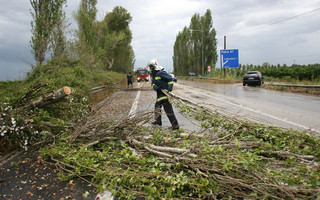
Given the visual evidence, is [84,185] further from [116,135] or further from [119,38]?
[119,38]

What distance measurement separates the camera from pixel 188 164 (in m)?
3.09

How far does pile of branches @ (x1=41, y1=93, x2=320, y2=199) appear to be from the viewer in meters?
2.64

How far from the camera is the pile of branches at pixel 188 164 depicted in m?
2.64

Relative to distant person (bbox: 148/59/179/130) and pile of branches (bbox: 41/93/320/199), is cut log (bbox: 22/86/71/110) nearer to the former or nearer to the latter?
pile of branches (bbox: 41/93/320/199)

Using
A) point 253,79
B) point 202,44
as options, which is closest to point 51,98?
point 253,79

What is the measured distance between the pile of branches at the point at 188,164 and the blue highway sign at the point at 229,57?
31868 millimetres

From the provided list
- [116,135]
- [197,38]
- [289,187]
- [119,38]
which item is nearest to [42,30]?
[116,135]

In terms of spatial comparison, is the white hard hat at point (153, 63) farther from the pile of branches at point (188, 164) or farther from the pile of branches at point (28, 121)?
the pile of branches at point (28, 121)

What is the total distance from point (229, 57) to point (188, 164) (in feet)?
112

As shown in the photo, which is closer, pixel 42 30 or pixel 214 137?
pixel 214 137

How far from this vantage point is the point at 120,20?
48.6 m

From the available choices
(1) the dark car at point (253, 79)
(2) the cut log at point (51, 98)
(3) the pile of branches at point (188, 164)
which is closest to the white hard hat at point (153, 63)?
(3) the pile of branches at point (188, 164)

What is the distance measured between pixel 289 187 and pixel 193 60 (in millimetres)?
51985

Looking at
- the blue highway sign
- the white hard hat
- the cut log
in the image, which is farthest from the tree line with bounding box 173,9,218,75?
the cut log
